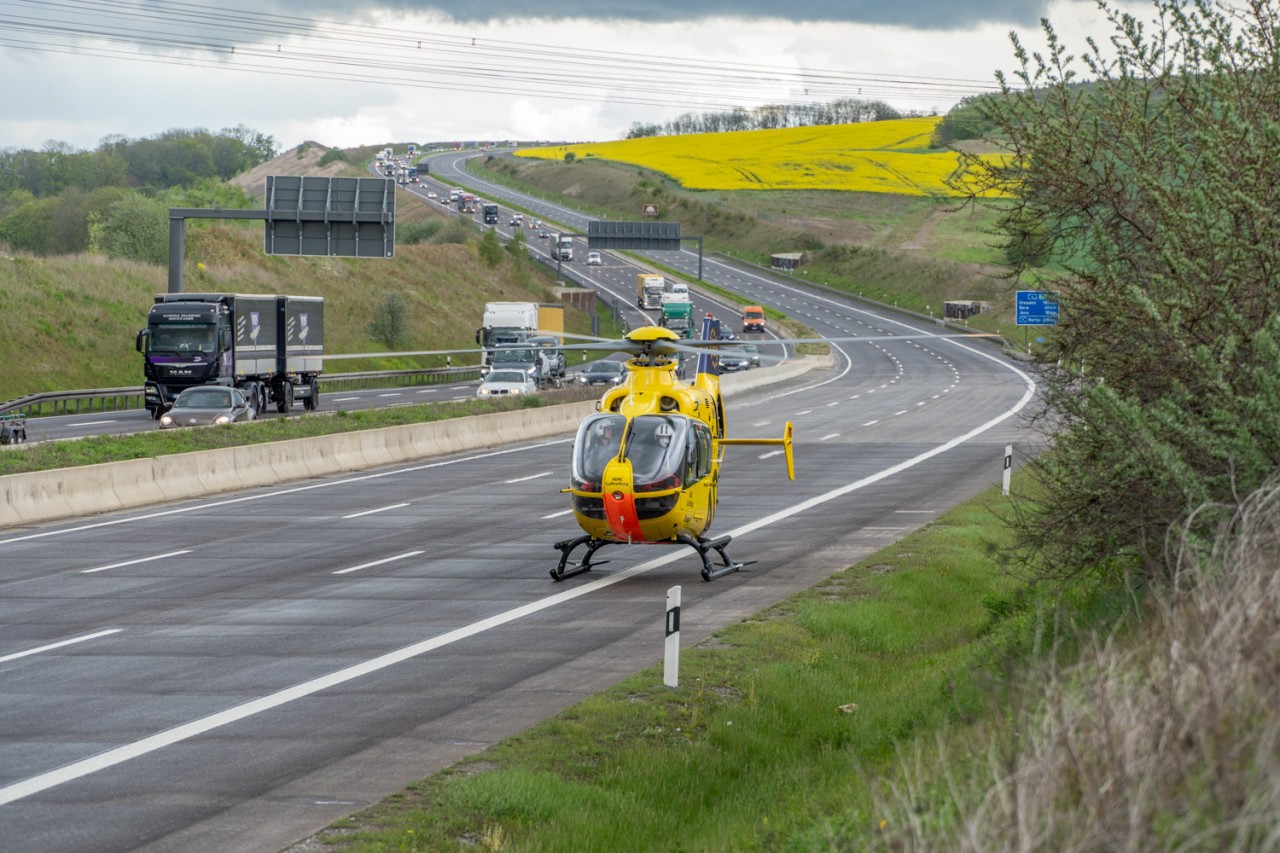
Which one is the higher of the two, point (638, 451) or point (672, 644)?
point (638, 451)

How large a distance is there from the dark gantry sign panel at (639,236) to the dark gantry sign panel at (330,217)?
5011 cm

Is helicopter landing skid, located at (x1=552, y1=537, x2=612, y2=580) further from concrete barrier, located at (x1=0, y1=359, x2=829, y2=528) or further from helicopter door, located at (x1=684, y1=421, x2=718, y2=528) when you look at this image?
concrete barrier, located at (x1=0, y1=359, x2=829, y2=528)

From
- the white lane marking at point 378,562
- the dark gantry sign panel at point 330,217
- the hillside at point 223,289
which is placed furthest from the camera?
the hillside at point 223,289

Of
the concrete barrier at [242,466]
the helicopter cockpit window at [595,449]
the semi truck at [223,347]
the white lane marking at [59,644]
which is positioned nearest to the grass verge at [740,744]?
the helicopter cockpit window at [595,449]

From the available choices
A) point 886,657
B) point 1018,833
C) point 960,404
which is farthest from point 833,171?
point 1018,833

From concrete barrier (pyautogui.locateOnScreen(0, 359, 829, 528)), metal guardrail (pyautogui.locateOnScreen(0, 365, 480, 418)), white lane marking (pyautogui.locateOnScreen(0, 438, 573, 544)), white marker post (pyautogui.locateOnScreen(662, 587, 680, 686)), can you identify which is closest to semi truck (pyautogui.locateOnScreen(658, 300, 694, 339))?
metal guardrail (pyautogui.locateOnScreen(0, 365, 480, 418))

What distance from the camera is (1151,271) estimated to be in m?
12.8

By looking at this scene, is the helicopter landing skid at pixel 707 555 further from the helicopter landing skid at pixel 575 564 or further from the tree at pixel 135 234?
the tree at pixel 135 234

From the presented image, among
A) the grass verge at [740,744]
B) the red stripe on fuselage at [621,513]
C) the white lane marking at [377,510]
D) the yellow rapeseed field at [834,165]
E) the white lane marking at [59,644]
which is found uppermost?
the yellow rapeseed field at [834,165]

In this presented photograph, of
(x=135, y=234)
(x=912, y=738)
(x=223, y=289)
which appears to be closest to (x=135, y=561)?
(x=912, y=738)

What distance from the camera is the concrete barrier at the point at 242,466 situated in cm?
2695

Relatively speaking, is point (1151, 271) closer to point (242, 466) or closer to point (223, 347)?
point (242, 466)

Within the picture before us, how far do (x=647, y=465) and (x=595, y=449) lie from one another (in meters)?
0.73

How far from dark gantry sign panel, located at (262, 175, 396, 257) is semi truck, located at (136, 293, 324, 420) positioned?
2292 millimetres
